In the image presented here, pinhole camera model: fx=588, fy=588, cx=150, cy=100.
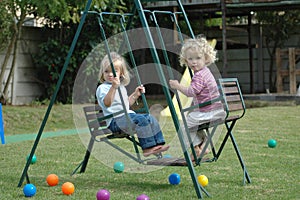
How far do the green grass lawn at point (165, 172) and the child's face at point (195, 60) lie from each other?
3.14ft

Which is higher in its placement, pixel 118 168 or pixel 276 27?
pixel 118 168

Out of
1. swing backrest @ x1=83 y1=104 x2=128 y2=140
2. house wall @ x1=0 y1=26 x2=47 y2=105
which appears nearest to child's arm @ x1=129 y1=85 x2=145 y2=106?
swing backrest @ x1=83 y1=104 x2=128 y2=140

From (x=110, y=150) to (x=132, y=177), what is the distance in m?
2.07

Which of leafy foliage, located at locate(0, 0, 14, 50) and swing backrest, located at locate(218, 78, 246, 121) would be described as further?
leafy foliage, located at locate(0, 0, 14, 50)

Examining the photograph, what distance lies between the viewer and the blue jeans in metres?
5.09

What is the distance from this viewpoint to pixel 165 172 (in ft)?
19.6

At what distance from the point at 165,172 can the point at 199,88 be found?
4.15 feet

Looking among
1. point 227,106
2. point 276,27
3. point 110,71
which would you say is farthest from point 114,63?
point 276,27

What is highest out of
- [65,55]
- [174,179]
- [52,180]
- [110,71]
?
[110,71]

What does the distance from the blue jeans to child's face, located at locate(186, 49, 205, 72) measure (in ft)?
1.96

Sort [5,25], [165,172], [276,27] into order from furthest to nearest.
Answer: [276,27] < [5,25] < [165,172]

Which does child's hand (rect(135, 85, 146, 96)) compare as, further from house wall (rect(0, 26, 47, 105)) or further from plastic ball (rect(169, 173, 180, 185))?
house wall (rect(0, 26, 47, 105))

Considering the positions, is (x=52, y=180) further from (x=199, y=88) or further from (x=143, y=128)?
(x=199, y=88)

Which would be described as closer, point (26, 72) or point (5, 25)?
point (5, 25)
